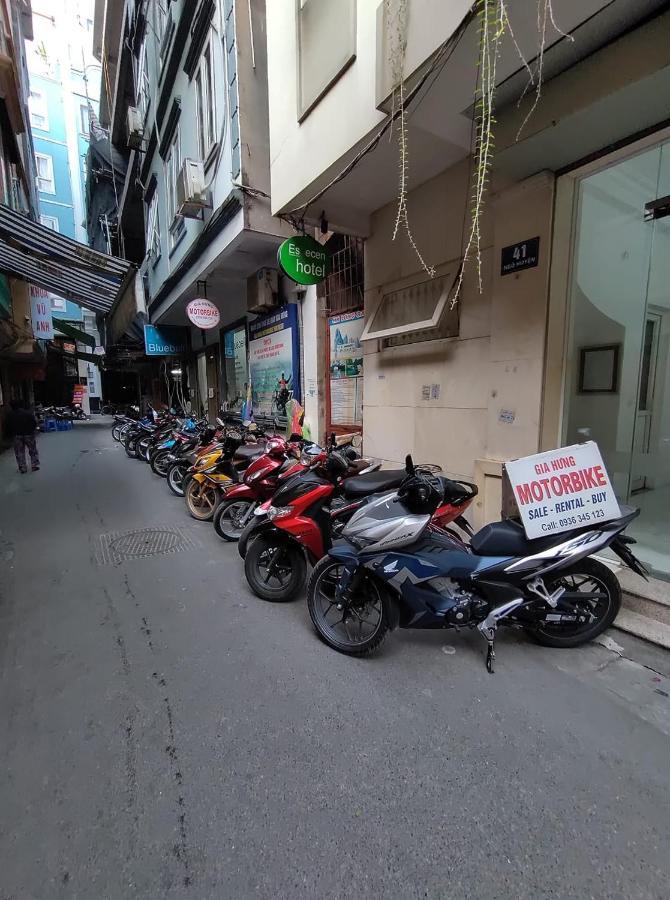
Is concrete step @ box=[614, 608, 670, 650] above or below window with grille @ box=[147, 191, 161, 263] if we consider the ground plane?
below

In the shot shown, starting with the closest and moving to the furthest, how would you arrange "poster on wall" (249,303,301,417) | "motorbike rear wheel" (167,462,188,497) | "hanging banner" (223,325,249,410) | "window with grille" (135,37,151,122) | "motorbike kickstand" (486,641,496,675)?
"motorbike kickstand" (486,641,496,675)
"motorbike rear wheel" (167,462,188,497)
"poster on wall" (249,303,301,417)
"hanging banner" (223,325,249,410)
"window with grille" (135,37,151,122)

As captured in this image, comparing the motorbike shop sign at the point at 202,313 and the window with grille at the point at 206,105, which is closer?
the window with grille at the point at 206,105

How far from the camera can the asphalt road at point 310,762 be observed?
148 centimetres

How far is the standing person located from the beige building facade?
7.53 m

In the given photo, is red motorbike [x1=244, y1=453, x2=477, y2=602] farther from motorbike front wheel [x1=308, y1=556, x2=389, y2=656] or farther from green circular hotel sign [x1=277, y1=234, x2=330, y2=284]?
green circular hotel sign [x1=277, y1=234, x2=330, y2=284]

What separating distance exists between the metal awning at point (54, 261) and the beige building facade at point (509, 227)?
13.8 ft

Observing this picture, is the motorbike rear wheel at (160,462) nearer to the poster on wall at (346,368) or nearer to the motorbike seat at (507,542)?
the poster on wall at (346,368)

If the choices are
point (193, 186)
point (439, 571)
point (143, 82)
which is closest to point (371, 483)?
point (439, 571)

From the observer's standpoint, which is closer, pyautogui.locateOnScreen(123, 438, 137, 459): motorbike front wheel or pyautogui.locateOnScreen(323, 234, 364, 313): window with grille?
pyautogui.locateOnScreen(323, 234, 364, 313): window with grille

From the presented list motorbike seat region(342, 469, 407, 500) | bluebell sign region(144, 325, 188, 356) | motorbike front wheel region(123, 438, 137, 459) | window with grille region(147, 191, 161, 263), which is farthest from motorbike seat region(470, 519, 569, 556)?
bluebell sign region(144, 325, 188, 356)

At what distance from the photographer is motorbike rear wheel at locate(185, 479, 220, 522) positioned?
234 inches

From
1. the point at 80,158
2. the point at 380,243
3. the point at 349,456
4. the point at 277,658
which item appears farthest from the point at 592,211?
the point at 80,158

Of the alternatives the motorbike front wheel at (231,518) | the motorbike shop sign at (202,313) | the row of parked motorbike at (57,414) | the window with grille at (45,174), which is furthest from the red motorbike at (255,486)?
the window with grille at (45,174)

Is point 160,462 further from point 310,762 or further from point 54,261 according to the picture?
point 310,762
